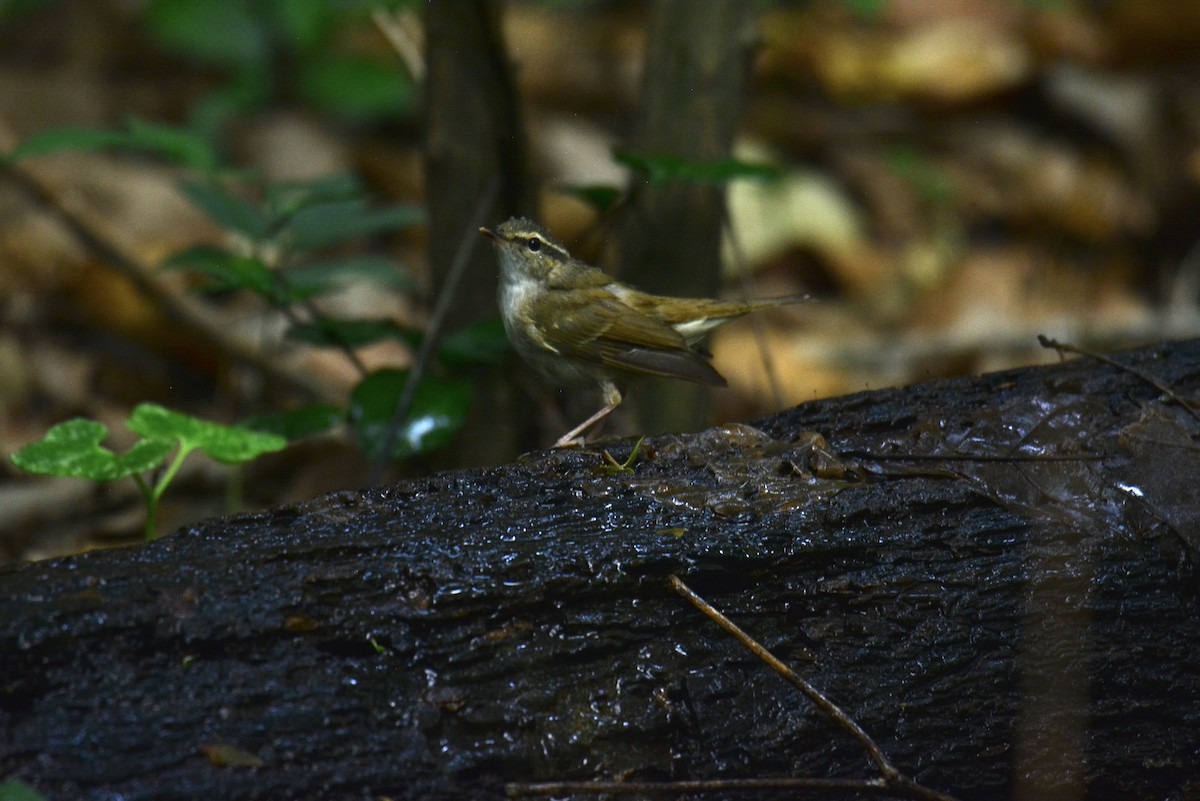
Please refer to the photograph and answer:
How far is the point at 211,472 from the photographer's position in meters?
5.27

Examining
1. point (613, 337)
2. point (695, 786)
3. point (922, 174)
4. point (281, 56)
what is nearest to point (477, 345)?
point (613, 337)

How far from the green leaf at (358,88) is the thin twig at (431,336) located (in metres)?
3.95

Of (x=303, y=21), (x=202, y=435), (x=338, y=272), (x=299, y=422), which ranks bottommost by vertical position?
(x=299, y=422)

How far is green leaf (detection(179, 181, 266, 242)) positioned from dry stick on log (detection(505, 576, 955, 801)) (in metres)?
2.04

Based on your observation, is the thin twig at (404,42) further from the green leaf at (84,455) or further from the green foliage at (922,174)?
the green foliage at (922,174)

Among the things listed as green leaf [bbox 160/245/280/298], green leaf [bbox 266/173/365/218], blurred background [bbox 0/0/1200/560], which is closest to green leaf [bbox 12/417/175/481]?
green leaf [bbox 160/245/280/298]

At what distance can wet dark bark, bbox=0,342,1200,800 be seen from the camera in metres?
2.02

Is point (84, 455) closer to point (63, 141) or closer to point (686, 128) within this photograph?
point (63, 141)

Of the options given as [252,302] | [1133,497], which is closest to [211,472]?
[252,302]

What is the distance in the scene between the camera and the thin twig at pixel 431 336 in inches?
135

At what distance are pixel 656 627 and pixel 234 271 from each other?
176 centimetres

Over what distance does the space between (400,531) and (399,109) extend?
19.7 feet

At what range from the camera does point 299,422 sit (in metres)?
3.54

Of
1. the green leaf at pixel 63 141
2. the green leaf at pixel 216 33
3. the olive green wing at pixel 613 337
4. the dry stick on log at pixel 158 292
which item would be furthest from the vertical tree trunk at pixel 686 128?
the green leaf at pixel 216 33
